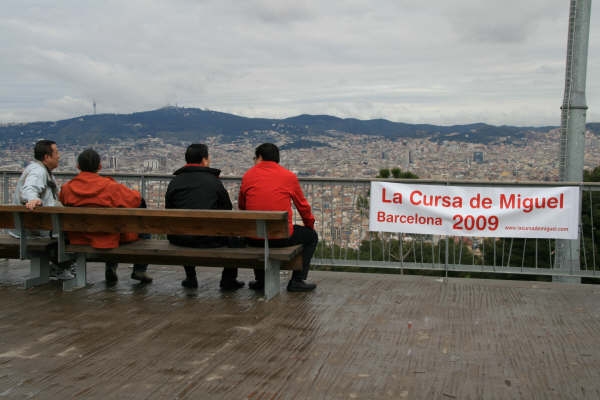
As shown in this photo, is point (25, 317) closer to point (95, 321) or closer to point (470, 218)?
point (95, 321)

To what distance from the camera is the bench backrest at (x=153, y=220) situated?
6.22 metres

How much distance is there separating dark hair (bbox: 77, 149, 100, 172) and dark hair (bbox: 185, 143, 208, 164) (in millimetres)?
1034

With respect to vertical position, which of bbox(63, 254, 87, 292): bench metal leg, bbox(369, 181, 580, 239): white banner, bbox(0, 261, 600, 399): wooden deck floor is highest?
bbox(369, 181, 580, 239): white banner

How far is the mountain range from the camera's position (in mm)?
38406

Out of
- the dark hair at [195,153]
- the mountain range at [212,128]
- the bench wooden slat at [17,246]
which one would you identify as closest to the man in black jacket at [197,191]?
the dark hair at [195,153]

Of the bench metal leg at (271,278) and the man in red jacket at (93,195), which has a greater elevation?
the man in red jacket at (93,195)

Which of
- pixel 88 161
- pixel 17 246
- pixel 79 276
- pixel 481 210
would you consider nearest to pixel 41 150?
pixel 88 161

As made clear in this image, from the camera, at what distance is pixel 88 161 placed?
22.8 ft

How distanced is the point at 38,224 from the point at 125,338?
7.88 ft

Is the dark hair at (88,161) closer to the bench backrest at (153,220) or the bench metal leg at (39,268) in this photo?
the bench backrest at (153,220)

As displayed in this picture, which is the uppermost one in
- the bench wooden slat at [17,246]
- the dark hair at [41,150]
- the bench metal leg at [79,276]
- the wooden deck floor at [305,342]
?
the dark hair at [41,150]

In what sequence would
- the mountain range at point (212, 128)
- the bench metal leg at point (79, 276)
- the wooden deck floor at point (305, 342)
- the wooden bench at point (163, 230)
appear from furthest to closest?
the mountain range at point (212, 128) → the bench metal leg at point (79, 276) → the wooden bench at point (163, 230) → the wooden deck floor at point (305, 342)

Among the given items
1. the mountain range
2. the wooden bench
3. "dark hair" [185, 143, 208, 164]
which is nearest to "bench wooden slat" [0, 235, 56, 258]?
the wooden bench

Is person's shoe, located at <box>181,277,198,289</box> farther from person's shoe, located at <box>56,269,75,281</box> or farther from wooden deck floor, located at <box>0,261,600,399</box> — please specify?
person's shoe, located at <box>56,269,75,281</box>
